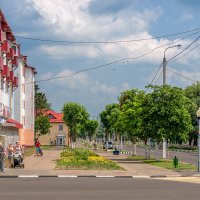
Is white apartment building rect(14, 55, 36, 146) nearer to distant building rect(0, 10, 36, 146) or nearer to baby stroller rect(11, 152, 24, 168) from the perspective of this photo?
distant building rect(0, 10, 36, 146)

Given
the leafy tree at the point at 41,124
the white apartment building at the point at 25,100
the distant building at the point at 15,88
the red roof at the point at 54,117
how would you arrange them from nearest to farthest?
the distant building at the point at 15,88 < the white apartment building at the point at 25,100 < the leafy tree at the point at 41,124 < the red roof at the point at 54,117

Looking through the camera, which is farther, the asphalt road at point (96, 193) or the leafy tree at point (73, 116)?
the leafy tree at point (73, 116)

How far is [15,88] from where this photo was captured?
7988 cm

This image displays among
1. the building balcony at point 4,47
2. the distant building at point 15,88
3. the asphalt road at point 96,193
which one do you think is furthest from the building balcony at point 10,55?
the asphalt road at point 96,193

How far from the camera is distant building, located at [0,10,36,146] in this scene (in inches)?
2375

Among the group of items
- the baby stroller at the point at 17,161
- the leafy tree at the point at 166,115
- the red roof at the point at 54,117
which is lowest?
the baby stroller at the point at 17,161

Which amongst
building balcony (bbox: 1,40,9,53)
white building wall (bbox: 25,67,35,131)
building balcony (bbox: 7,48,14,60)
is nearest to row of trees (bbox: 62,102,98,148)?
white building wall (bbox: 25,67,35,131)

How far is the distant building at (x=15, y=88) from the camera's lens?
60.3 metres

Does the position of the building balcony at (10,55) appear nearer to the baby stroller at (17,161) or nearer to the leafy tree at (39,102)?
the baby stroller at (17,161)

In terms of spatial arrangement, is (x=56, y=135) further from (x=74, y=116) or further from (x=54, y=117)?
(x=74, y=116)

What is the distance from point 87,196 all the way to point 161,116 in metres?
27.4

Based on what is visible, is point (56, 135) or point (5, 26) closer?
point (5, 26)

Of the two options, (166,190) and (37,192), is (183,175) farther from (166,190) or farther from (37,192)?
(37,192)

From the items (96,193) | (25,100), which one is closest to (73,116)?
(25,100)
